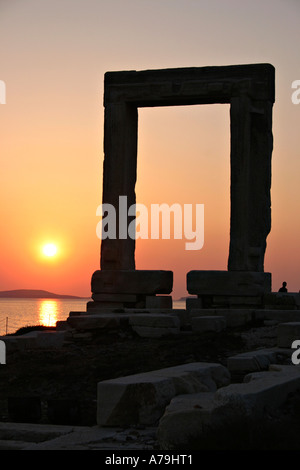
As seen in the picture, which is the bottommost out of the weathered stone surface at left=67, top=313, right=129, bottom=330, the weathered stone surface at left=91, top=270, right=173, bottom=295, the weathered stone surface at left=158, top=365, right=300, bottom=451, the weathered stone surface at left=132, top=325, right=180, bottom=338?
the weathered stone surface at left=158, top=365, right=300, bottom=451

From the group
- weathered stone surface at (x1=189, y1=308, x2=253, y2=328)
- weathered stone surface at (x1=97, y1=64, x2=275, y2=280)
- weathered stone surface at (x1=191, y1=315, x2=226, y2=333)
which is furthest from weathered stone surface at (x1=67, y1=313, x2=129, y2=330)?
weathered stone surface at (x1=97, y1=64, x2=275, y2=280)

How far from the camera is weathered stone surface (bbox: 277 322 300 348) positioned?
12.6 metres

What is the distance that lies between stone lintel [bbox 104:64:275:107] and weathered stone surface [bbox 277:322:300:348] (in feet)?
21.1

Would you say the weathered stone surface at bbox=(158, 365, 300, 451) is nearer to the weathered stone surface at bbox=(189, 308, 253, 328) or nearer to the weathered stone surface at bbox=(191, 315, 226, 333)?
the weathered stone surface at bbox=(191, 315, 226, 333)

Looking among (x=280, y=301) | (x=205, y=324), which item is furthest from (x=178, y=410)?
(x=280, y=301)

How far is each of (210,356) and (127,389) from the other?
4159 millimetres

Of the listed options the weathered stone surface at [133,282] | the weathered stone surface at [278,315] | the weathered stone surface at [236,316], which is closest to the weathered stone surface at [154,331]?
the weathered stone surface at [236,316]

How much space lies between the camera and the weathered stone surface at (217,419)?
23.2 ft

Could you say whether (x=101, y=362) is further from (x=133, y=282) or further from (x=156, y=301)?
(x=133, y=282)

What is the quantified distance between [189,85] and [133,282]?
4.26 metres

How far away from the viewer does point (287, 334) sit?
503 inches

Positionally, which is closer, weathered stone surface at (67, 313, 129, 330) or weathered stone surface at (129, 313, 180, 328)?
weathered stone surface at (129, 313, 180, 328)

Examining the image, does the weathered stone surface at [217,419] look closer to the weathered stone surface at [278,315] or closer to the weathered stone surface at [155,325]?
the weathered stone surface at [155,325]
